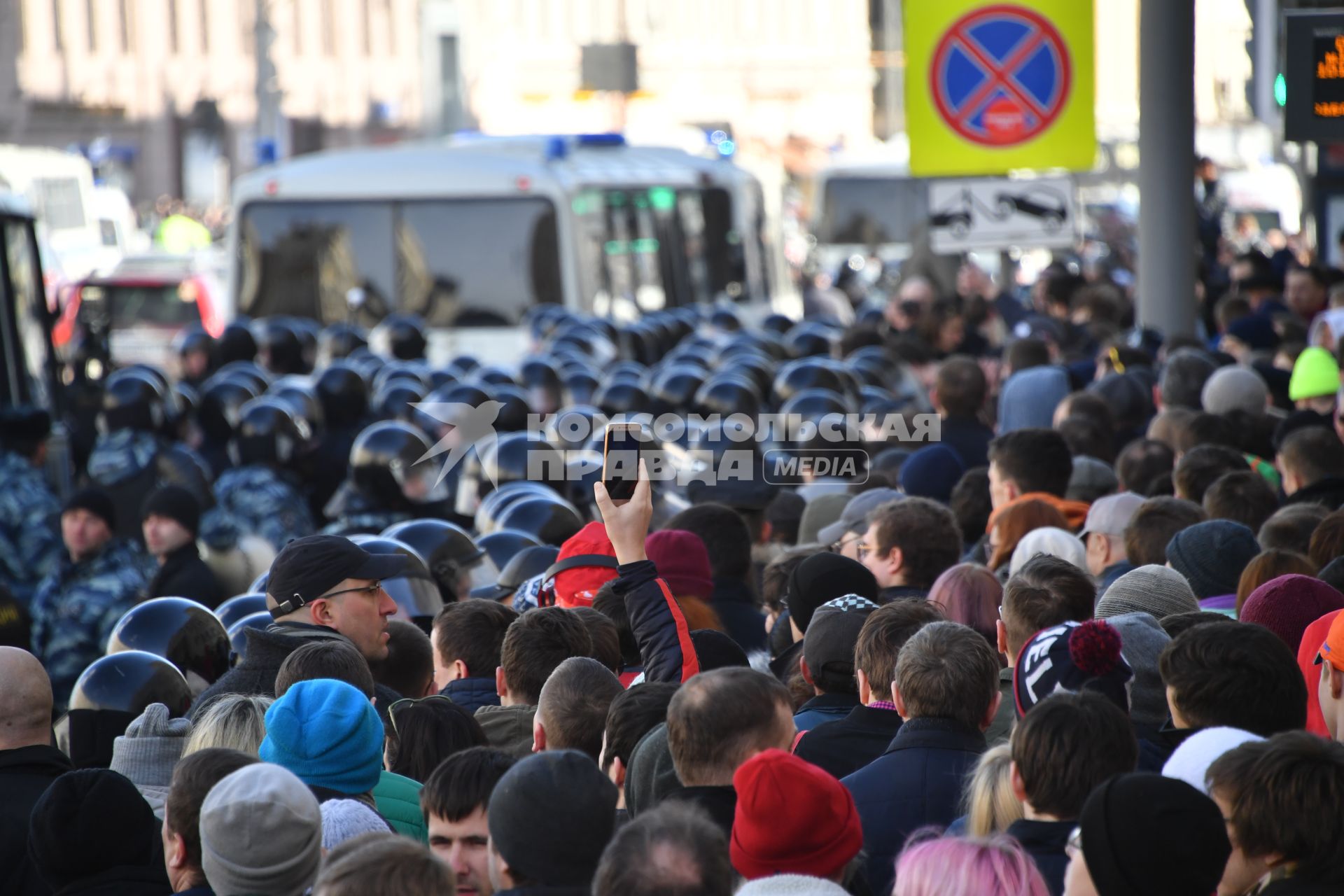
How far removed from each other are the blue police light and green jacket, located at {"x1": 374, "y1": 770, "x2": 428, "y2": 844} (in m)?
16.1

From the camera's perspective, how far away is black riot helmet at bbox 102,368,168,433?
10.9 m

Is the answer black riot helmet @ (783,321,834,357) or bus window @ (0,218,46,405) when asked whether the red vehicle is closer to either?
bus window @ (0,218,46,405)

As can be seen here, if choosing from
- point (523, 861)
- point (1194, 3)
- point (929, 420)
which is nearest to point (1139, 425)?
point (929, 420)

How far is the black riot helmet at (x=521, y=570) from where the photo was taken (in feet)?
22.1

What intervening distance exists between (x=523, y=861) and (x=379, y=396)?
29.0ft

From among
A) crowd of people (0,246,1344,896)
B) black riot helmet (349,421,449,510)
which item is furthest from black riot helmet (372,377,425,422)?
black riot helmet (349,421,449,510)

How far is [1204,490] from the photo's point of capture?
7.31 m

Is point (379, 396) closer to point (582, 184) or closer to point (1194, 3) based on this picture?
point (1194, 3)

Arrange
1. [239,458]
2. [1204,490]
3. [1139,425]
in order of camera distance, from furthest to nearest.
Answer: [239,458] → [1139,425] → [1204,490]

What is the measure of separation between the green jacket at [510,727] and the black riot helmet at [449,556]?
245cm

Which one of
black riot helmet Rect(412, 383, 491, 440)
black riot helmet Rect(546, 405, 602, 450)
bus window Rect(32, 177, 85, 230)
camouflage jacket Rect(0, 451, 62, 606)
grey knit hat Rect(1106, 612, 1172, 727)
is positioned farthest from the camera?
bus window Rect(32, 177, 85, 230)

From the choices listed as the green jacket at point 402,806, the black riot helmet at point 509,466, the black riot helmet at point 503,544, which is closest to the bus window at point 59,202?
the black riot helmet at point 509,466

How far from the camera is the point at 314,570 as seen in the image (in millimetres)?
5688

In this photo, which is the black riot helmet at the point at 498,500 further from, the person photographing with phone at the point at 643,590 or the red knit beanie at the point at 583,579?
the person photographing with phone at the point at 643,590
